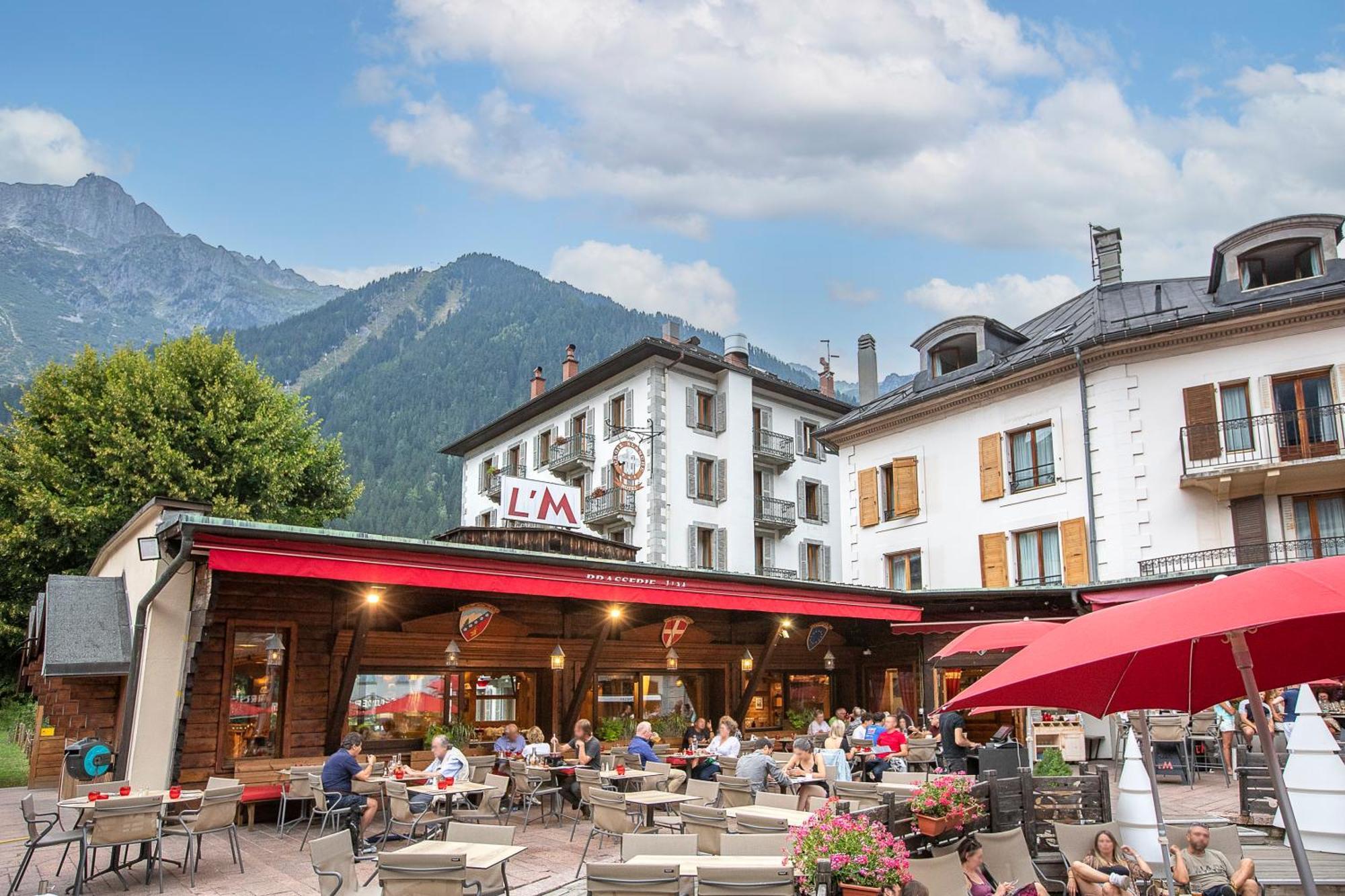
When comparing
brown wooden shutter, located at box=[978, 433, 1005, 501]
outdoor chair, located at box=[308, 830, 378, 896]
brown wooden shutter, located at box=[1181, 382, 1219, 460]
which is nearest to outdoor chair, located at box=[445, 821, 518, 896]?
outdoor chair, located at box=[308, 830, 378, 896]

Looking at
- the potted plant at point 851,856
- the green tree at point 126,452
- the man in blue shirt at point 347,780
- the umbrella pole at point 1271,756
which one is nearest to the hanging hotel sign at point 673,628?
the man in blue shirt at point 347,780

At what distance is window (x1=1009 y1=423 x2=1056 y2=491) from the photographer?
21.0m

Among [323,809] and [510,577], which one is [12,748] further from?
[323,809]

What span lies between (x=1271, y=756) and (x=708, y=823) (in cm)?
458

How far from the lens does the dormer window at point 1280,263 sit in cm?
1936

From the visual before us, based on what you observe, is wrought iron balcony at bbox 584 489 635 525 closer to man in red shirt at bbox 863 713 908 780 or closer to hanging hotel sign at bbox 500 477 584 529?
hanging hotel sign at bbox 500 477 584 529

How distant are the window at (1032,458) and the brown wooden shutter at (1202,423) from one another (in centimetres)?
Answer: 278

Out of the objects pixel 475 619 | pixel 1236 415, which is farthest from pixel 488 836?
pixel 1236 415

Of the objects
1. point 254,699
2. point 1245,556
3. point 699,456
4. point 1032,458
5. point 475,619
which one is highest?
point 699,456

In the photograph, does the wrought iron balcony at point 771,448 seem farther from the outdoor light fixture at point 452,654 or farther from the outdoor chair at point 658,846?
the outdoor chair at point 658,846

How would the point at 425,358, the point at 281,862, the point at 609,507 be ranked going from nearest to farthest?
the point at 281,862, the point at 609,507, the point at 425,358

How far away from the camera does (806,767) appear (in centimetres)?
1056

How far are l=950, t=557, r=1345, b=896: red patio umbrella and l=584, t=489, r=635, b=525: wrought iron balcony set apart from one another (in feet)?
83.1

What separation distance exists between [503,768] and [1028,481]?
13.8 meters
